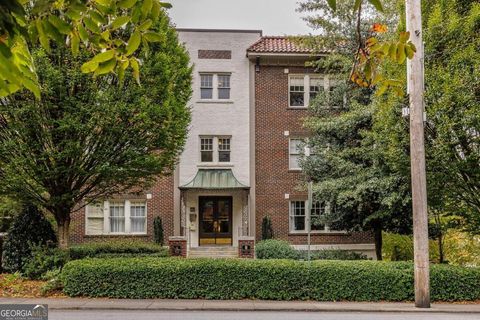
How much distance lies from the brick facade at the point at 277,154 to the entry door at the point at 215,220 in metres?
1.56

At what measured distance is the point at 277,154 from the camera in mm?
25625

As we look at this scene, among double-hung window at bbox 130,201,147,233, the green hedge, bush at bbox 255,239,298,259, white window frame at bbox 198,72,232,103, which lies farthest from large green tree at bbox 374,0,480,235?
double-hung window at bbox 130,201,147,233

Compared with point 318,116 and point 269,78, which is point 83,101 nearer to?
point 318,116

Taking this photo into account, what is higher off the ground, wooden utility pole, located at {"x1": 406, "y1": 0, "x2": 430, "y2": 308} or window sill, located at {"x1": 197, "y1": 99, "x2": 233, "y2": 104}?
window sill, located at {"x1": 197, "y1": 99, "x2": 233, "y2": 104}

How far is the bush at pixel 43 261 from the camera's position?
15.1m

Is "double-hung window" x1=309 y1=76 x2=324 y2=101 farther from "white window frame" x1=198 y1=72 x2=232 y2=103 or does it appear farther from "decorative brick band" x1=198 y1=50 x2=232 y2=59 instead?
"decorative brick band" x1=198 y1=50 x2=232 y2=59

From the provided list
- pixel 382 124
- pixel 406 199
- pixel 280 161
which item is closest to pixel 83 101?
pixel 382 124

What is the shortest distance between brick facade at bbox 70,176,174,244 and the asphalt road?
42.8 feet

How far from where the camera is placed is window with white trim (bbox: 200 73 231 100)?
2583cm

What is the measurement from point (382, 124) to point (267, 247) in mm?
8410

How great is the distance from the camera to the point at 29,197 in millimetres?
14672

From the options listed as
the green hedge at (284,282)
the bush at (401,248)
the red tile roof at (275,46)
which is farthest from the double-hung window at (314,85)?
the green hedge at (284,282)

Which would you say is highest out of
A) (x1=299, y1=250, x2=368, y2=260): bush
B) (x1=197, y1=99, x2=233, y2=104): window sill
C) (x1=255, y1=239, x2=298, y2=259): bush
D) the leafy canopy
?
(x1=197, y1=99, x2=233, y2=104): window sill

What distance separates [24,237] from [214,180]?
10217 millimetres
